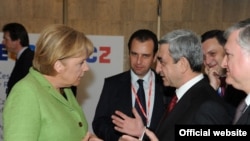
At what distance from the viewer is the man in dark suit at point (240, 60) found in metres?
1.77

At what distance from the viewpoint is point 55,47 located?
191cm

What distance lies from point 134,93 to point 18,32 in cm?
221

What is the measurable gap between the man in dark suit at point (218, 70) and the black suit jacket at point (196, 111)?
85 cm

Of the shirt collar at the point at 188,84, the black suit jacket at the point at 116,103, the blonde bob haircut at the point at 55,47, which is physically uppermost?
the blonde bob haircut at the point at 55,47

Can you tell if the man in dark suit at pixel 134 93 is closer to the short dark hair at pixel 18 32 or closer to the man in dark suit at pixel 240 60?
the man in dark suit at pixel 240 60

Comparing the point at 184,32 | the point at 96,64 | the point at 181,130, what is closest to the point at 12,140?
the point at 181,130

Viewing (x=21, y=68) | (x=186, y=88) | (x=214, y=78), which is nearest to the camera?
Result: (x=186, y=88)

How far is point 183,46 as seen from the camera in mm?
2250

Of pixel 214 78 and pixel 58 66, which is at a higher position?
pixel 58 66

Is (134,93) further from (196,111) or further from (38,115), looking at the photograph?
(38,115)

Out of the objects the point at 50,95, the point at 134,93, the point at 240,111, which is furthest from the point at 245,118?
the point at 134,93

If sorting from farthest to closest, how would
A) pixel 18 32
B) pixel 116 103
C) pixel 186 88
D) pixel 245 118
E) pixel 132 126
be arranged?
1. pixel 18 32
2. pixel 116 103
3. pixel 132 126
4. pixel 186 88
5. pixel 245 118

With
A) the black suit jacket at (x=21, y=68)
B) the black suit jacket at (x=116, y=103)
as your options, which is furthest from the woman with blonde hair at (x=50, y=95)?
the black suit jacket at (x=21, y=68)

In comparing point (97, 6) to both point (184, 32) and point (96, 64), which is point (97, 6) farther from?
point (184, 32)
